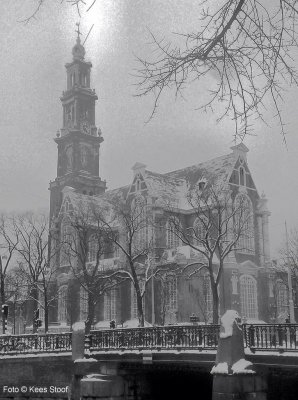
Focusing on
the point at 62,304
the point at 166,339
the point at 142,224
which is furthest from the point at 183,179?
the point at 166,339

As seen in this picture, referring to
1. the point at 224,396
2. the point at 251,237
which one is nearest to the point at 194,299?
the point at 251,237

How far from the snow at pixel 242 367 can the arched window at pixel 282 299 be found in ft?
110

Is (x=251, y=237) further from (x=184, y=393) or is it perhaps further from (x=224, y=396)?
(x=224, y=396)

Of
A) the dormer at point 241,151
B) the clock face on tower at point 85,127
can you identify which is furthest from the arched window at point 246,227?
the clock face on tower at point 85,127

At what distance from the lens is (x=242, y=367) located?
18.4m

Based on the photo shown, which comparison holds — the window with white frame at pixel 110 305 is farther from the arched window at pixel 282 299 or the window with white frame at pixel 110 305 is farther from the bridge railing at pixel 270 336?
the bridge railing at pixel 270 336

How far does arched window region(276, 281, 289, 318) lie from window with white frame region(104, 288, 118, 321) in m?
14.6

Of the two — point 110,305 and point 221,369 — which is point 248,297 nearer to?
point 110,305

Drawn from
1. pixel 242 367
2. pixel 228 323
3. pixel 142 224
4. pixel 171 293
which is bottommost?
pixel 242 367

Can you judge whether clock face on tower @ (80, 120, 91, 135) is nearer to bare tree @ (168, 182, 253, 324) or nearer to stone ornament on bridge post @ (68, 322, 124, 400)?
bare tree @ (168, 182, 253, 324)

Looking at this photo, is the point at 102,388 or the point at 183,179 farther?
the point at 183,179

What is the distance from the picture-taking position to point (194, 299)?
47.2 m

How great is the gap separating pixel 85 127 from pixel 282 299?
121 feet

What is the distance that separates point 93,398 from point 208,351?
5.61 metres
